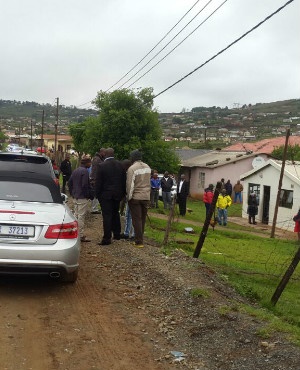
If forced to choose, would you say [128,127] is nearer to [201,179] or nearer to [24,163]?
[201,179]

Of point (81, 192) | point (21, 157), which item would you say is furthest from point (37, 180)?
point (81, 192)

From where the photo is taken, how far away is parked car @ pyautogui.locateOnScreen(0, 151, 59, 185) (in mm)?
9648

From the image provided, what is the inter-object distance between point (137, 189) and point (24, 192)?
2.66 meters

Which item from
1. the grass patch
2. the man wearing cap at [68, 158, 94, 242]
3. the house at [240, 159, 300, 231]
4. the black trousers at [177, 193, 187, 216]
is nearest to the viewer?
the grass patch

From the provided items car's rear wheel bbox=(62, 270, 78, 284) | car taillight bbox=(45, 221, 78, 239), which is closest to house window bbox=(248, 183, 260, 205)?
car's rear wheel bbox=(62, 270, 78, 284)

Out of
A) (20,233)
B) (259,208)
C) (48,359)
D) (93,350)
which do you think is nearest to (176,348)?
(93,350)

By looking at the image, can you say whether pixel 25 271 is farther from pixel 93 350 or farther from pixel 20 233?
pixel 93 350

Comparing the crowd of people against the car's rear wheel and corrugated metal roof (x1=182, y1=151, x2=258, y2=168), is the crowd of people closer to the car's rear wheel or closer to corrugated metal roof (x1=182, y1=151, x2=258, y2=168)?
the car's rear wheel

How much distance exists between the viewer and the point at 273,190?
32.3 m

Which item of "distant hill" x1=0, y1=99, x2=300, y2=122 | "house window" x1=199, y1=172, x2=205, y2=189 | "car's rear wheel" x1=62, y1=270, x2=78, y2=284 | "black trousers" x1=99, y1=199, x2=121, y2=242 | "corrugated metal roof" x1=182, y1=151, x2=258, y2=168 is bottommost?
"house window" x1=199, y1=172, x2=205, y2=189

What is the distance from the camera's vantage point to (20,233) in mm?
6730

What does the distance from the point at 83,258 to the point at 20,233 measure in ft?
Result: 8.94

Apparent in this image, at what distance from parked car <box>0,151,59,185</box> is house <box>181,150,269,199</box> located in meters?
34.7

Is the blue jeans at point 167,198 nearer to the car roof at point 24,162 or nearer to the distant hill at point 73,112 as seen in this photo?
the car roof at point 24,162
